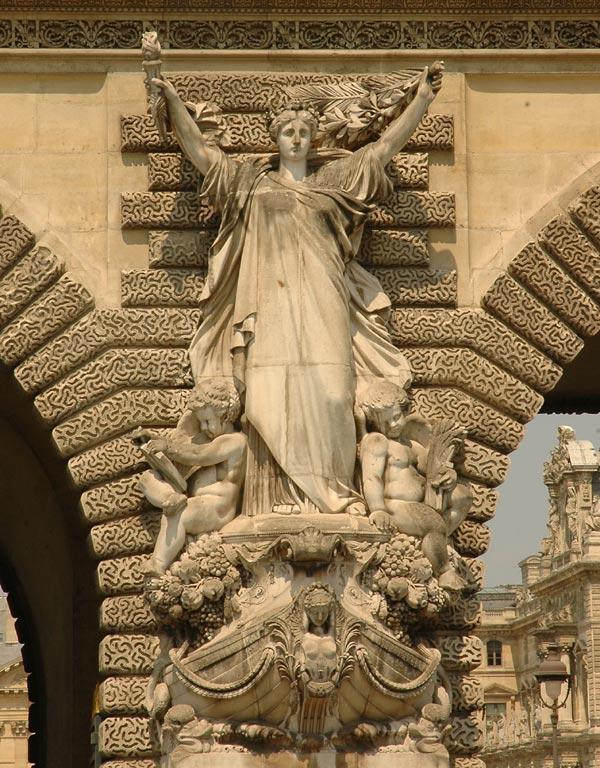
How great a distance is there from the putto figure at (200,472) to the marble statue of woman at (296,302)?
0.11 meters

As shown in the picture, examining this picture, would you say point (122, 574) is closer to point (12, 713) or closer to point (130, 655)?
point (130, 655)

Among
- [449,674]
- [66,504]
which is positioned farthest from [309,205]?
[66,504]

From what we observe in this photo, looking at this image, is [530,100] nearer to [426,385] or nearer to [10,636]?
[426,385]

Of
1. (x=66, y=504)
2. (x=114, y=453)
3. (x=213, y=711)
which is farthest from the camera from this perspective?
(x=66, y=504)

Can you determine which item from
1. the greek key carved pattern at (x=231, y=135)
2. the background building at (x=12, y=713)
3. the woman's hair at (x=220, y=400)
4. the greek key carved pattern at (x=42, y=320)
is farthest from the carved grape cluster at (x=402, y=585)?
the background building at (x=12, y=713)

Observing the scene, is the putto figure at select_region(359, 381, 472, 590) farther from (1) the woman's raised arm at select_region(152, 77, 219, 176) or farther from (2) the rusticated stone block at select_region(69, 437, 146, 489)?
(1) the woman's raised arm at select_region(152, 77, 219, 176)

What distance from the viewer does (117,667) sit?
13.9 metres

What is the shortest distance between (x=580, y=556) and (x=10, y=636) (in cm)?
1904

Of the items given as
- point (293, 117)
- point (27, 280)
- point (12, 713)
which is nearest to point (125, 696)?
point (27, 280)

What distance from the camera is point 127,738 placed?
1385 cm

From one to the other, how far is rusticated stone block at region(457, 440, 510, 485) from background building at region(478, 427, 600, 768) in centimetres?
5188

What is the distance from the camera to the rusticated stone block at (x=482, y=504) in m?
14.2

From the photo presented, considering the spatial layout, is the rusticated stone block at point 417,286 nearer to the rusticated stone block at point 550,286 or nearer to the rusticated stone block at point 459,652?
the rusticated stone block at point 550,286

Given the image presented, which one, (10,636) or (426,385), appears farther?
(10,636)
